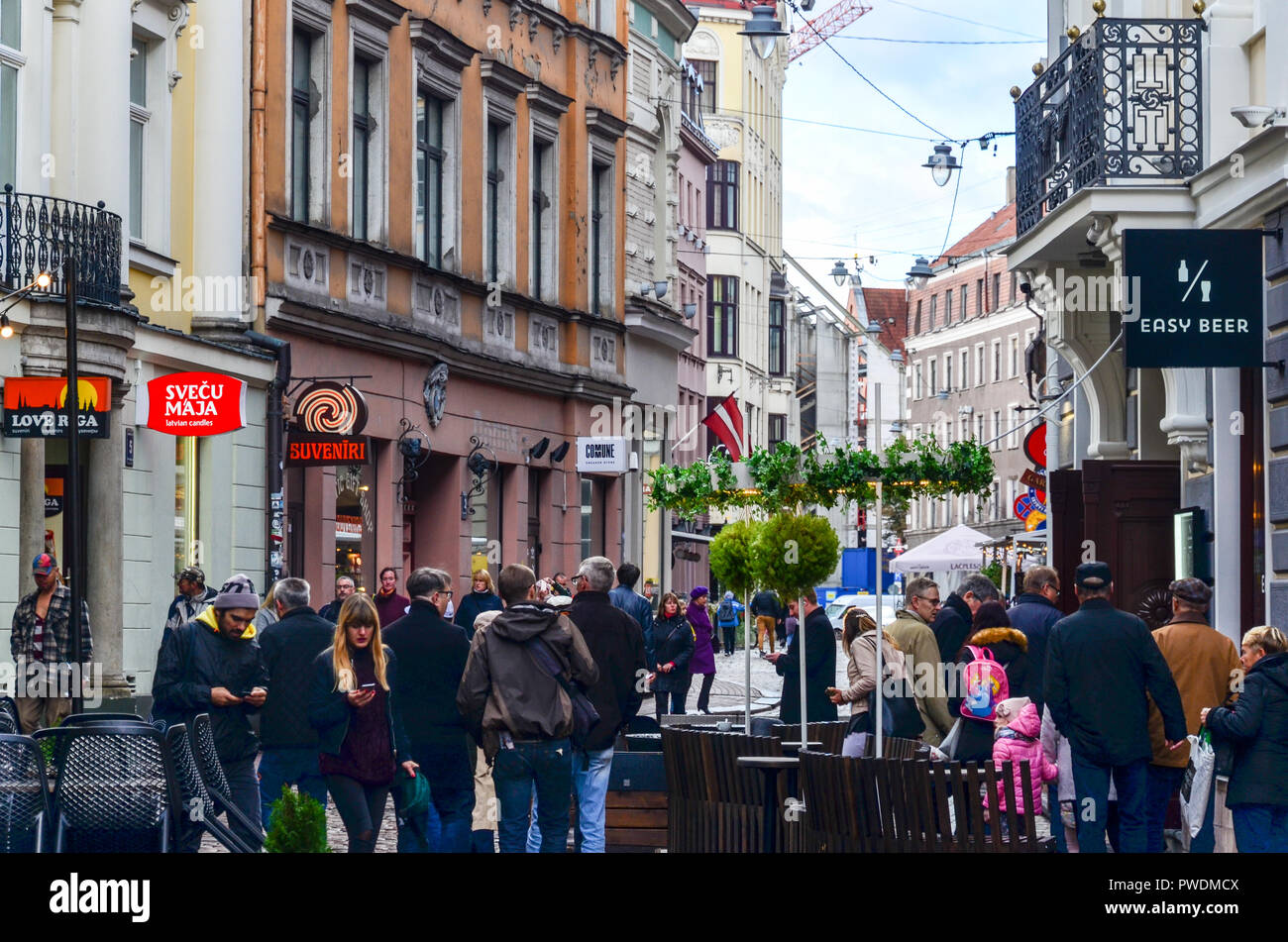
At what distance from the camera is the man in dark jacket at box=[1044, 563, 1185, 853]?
11875 mm

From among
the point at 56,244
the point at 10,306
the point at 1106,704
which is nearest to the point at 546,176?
the point at 56,244

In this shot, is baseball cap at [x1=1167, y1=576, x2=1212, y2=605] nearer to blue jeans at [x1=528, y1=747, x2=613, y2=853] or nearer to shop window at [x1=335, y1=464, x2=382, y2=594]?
blue jeans at [x1=528, y1=747, x2=613, y2=853]

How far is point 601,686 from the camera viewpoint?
1370cm

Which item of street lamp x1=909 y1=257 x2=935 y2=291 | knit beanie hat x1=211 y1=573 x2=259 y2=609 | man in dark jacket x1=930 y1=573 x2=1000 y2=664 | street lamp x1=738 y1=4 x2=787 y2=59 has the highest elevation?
street lamp x1=738 y1=4 x2=787 y2=59

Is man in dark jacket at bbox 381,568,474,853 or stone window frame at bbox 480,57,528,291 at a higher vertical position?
stone window frame at bbox 480,57,528,291

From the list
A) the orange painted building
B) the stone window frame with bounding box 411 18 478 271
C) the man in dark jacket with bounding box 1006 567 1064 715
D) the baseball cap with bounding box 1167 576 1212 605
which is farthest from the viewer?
the stone window frame with bounding box 411 18 478 271

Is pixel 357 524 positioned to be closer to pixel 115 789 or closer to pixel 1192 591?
pixel 1192 591

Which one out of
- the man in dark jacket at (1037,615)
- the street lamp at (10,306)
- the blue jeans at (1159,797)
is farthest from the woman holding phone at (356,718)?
the street lamp at (10,306)

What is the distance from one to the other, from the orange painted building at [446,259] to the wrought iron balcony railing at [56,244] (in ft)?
14.5

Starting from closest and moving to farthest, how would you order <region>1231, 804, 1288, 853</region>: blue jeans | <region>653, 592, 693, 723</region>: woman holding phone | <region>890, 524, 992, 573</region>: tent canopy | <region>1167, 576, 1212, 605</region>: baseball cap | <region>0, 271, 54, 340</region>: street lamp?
<region>1231, 804, 1288, 853</region>: blue jeans < <region>1167, 576, 1212, 605</region>: baseball cap < <region>0, 271, 54, 340</region>: street lamp < <region>653, 592, 693, 723</region>: woman holding phone < <region>890, 524, 992, 573</region>: tent canopy

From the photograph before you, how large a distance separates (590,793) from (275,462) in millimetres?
12924

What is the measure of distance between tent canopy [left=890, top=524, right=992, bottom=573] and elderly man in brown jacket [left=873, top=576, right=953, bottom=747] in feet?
75.9

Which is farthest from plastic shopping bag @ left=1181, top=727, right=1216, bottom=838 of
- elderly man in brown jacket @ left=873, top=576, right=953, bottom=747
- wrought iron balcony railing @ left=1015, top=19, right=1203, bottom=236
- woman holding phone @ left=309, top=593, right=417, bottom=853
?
wrought iron balcony railing @ left=1015, top=19, right=1203, bottom=236

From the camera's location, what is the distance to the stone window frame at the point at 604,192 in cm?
3681
